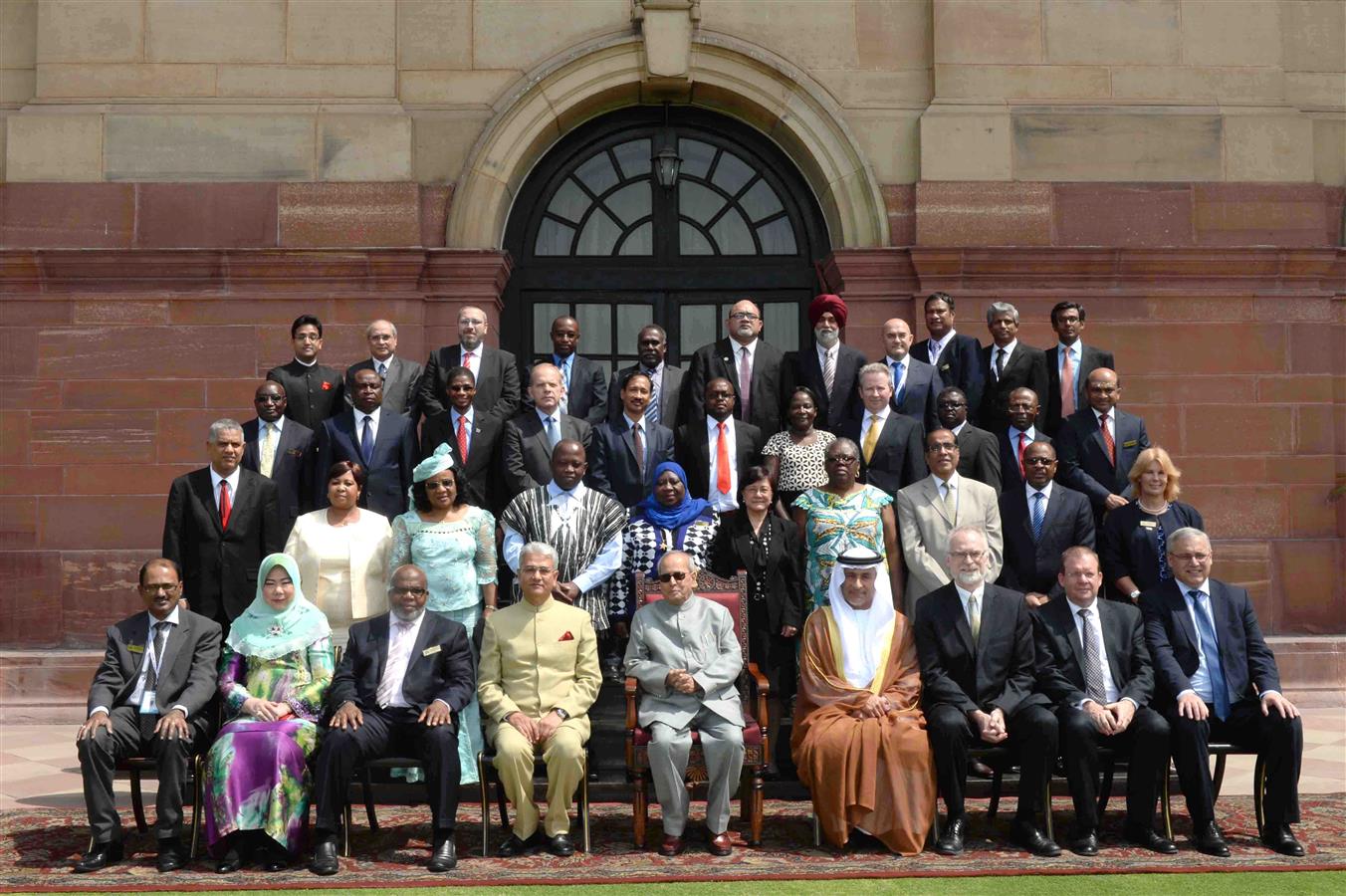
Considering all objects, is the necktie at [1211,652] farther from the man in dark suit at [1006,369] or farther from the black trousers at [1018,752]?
the man in dark suit at [1006,369]

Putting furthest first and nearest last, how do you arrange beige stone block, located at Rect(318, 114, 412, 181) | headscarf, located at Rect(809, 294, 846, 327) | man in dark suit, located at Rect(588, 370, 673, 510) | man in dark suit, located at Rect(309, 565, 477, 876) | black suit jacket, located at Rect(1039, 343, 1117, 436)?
beige stone block, located at Rect(318, 114, 412, 181)
black suit jacket, located at Rect(1039, 343, 1117, 436)
headscarf, located at Rect(809, 294, 846, 327)
man in dark suit, located at Rect(588, 370, 673, 510)
man in dark suit, located at Rect(309, 565, 477, 876)

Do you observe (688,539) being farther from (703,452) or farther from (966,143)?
(966,143)

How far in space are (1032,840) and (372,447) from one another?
4.31 m

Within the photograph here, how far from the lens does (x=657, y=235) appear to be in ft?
41.6

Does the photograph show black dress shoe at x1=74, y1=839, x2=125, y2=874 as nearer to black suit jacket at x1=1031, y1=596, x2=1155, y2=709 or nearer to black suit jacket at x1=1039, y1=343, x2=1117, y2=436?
black suit jacket at x1=1031, y1=596, x2=1155, y2=709

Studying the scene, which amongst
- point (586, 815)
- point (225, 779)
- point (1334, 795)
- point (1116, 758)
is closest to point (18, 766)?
point (225, 779)

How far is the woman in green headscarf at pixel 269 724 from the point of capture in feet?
22.9

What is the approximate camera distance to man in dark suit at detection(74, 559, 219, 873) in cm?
700

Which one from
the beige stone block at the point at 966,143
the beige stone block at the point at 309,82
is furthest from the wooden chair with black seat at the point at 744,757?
the beige stone block at the point at 309,82

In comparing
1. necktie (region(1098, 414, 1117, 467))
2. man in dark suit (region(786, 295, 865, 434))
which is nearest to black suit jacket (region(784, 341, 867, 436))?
man in dark suit (region(786, 295, 865, 434))

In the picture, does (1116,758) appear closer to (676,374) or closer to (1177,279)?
(676,374)

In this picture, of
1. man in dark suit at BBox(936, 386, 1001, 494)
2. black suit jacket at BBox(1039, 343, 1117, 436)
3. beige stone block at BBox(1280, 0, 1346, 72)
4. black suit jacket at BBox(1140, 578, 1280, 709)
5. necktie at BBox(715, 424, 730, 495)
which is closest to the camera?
black suit jacket at BBox(1140, 578, 1280, 709)

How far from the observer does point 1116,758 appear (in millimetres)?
7488

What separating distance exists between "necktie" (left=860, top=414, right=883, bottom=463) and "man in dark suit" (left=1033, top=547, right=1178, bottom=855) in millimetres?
1532
